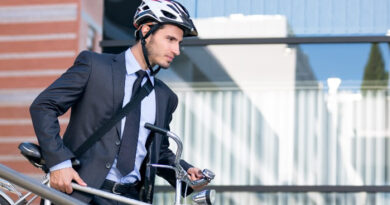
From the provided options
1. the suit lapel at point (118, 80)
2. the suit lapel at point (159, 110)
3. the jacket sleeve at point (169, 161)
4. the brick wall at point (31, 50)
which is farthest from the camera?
the brick wall at point (31, 50)

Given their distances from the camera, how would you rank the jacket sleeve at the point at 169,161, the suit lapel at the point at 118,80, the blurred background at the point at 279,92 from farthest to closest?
the blurred background at the point at 279,92, the jacket sleeve at the point at 169,161, the suit lapel at the point at 118,80

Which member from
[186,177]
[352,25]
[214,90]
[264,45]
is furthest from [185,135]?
[186,177]

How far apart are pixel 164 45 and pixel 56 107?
2.00ft

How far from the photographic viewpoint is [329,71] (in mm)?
7762

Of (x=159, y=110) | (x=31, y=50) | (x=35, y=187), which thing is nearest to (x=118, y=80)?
(x=159, y=110)

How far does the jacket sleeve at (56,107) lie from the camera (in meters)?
4.19

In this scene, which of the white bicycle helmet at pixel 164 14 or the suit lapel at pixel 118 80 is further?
the white bicycle helmet at pixel 164 14

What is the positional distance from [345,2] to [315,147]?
1.23 metres

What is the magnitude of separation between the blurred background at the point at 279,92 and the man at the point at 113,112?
3.25 metres

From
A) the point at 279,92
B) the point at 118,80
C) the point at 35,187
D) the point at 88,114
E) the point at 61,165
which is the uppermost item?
the point at 279,92

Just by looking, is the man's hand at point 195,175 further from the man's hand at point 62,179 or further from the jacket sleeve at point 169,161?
the man's hand at point 62,179

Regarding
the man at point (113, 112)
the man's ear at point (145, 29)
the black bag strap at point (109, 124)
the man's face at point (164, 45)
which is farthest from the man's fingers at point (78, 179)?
the man's ear at point (145, 29)

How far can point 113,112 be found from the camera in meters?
4.40

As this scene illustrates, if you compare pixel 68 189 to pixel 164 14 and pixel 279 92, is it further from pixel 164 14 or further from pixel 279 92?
pixel 279 92
